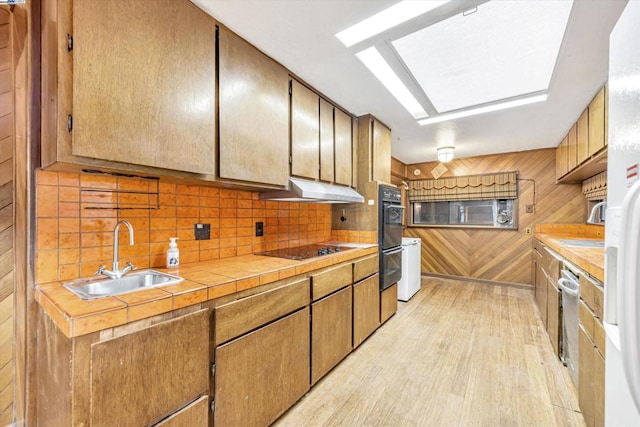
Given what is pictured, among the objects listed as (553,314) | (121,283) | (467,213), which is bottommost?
(553,314)

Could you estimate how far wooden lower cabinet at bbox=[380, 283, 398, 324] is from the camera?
2.99m

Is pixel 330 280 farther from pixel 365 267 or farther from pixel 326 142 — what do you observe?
pixel 326 142

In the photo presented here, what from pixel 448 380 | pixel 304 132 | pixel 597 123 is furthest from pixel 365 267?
pixel 597 123

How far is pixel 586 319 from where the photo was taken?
60.0 inches

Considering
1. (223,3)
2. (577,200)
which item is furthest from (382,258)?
(577,200)

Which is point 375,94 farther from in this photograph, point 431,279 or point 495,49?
point 431,279

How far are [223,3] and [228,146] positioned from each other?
2.44 ft

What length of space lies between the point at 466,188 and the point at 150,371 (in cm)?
523

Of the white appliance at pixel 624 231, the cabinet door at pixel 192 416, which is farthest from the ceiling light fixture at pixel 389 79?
the cabinet door at pixel 192 416

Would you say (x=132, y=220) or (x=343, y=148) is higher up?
(x=343, y=148)

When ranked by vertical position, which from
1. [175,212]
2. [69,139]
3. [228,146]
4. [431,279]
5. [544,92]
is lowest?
[431,279]

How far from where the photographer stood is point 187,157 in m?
1.45

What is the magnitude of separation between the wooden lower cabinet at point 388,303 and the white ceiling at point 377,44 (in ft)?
6.55

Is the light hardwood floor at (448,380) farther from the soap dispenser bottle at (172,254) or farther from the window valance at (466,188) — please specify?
the window valance at (466,188)
